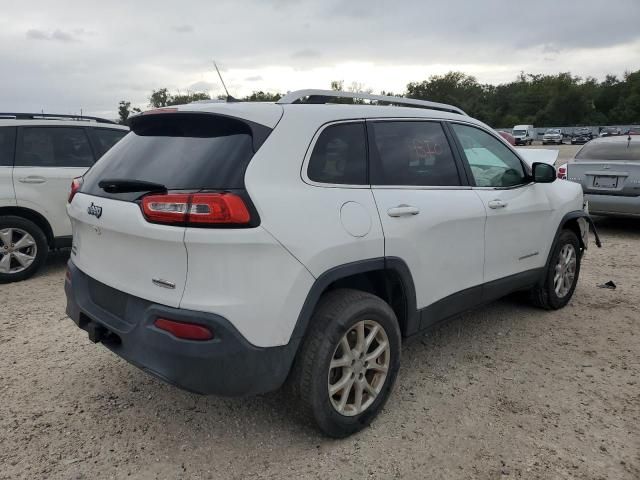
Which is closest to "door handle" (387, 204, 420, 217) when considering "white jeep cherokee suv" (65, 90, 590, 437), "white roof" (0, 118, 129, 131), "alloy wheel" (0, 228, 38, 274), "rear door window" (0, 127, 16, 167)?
"white jeep cherokee suv" (65, 90, 590, 437)

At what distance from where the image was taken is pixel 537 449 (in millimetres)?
2646

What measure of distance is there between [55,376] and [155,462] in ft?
4.27

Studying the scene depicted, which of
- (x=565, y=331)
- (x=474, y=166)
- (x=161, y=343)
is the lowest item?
(x=565, y=331)

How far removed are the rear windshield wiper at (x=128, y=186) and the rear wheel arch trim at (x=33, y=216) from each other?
3508 millimetres

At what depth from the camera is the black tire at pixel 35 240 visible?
543 cm

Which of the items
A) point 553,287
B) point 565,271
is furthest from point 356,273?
point 565,271

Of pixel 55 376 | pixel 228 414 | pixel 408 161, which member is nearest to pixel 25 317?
pixel 55 376

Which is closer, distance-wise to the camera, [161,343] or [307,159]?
[161,343]

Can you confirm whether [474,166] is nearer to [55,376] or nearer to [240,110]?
[240,110]

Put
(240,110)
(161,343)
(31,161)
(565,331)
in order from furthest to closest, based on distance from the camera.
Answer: (31,161) < (565,331) < (240,110) < (161,343)

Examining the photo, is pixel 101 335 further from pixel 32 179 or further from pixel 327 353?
pixel 32 179

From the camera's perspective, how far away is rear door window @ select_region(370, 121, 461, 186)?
2926mm

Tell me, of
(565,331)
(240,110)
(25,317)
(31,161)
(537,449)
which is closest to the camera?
(240,110)

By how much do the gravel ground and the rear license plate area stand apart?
419 centimetres
